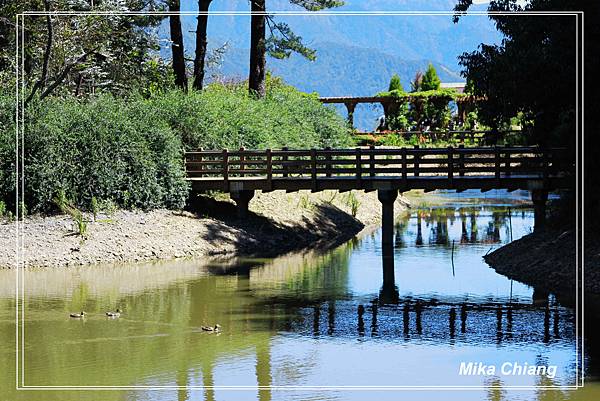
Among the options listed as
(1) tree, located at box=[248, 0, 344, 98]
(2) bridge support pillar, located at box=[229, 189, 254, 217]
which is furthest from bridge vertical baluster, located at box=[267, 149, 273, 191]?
(1) tree, located at box=[248, 0, 344, 98]

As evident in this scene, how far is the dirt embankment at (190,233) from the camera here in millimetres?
27311

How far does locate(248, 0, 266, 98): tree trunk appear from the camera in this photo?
40469mm

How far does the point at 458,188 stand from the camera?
3020 cm

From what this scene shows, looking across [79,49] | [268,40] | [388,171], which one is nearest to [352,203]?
[268,40]

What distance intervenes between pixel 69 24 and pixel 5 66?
311cm

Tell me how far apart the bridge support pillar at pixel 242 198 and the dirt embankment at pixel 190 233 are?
27cm

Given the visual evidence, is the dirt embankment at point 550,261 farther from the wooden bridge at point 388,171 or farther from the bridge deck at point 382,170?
the bridge deck at point 382,170

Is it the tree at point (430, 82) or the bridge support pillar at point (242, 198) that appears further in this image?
the tree at point (430, 82)

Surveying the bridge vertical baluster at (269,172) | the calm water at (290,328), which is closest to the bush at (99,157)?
the bridge vertical baluster at (269,172)

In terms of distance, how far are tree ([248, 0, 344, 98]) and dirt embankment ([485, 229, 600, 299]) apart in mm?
15022

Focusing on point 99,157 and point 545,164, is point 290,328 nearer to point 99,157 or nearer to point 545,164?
point 545,164

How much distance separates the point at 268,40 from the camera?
40188 mm

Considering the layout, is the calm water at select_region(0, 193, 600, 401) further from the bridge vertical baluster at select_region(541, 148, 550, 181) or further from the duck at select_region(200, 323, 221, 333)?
the bridge vertical baluster at select_region(541, 148, 550, 181)

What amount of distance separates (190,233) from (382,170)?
18.1 ft
